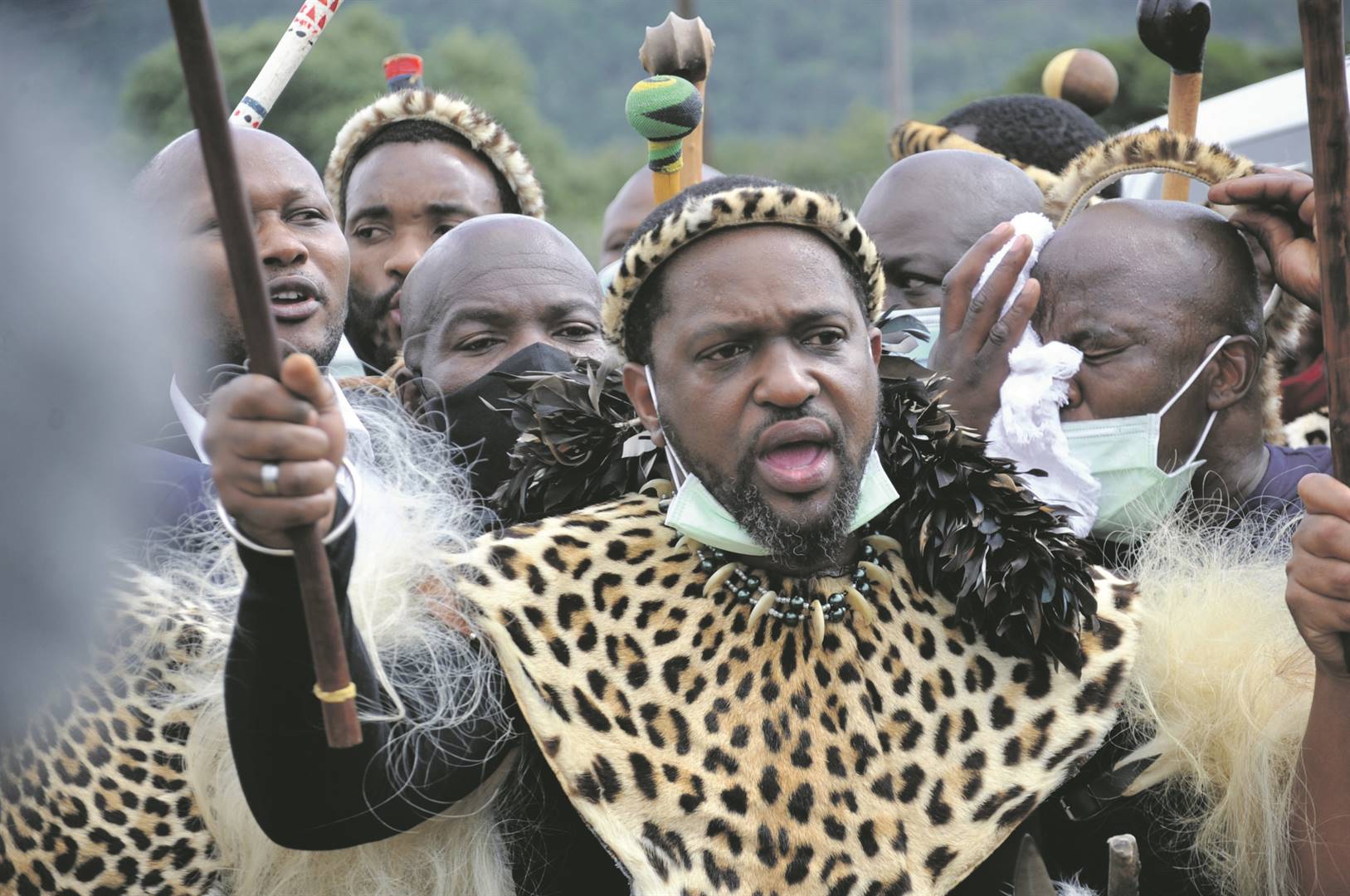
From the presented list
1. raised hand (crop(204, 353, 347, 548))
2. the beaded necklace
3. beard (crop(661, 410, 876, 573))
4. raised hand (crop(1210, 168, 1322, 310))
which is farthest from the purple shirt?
raised hand (crop(204, 353, 347, 548))

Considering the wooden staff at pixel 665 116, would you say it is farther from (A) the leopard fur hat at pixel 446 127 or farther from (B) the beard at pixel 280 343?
(A) the leopard fur hat at pixel 446 127

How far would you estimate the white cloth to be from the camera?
338cm

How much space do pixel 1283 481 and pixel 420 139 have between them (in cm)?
265

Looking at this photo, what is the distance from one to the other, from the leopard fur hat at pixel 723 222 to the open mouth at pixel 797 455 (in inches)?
14.9

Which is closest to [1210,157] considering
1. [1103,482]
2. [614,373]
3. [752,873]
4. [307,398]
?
[1103,482]

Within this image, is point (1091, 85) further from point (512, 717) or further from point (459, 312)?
point (512, 717)

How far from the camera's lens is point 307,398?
1999 millimetres

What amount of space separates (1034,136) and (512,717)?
3.31m

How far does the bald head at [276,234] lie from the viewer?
3285mm

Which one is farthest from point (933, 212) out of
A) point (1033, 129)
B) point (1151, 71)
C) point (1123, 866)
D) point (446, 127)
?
point (1151, 71)

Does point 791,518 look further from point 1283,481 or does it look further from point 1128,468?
point 1283,481

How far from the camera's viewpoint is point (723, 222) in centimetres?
283

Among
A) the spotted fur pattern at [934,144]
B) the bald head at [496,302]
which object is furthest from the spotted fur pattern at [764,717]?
the spotted fur pattern at [934,144]

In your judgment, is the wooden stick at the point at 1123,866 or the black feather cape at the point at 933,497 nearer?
the wooden stick at the point at 1123,866
